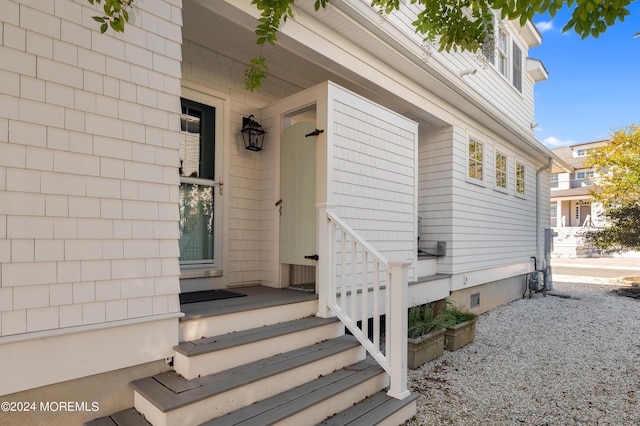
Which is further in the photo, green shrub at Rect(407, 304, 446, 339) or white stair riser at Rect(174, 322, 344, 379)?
green shrub at Rect(407, 304, 446, 339)

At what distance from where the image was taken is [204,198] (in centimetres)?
388

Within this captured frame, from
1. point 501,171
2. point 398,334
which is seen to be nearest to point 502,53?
point 501,171

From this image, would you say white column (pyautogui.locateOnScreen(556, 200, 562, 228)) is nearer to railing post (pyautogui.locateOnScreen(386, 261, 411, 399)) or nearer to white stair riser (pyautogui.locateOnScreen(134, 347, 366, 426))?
railing post (pyautogui.locateOnScreen(386, 261, 411, 399))

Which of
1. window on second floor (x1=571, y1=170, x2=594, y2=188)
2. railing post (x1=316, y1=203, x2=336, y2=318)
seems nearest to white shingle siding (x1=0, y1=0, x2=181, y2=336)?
railing post (x1=316, y1=203, x2=336, y2=318)

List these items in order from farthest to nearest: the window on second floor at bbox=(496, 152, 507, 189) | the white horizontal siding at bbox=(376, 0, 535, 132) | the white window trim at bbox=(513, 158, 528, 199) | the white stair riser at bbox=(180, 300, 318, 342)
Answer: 1. the white window trim at bbox=(513, 158, 528, 199)
2. the window on second floor at bbox=(496, 152, 507, 189)
3. the white horizontal siding at bbox=(376, 0, 535, 132)
4. the white stair riser at bbox=(180, 300, 318, 342)

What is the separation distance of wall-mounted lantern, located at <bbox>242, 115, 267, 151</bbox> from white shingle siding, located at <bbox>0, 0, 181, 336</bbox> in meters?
1.62

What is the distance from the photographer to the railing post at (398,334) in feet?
8.95

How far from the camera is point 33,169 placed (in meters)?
1.93

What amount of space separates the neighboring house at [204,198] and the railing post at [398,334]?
17 mm

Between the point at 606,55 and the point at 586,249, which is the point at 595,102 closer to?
the point at 606,55

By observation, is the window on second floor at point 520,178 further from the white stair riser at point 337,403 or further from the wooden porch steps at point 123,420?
the wooden porch steps at point 123,420

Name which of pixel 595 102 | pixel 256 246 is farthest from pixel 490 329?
pixel 595 102

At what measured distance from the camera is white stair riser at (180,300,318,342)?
2.54 metres

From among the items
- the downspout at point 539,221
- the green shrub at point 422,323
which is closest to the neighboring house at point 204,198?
the green shrub at point 422,323
